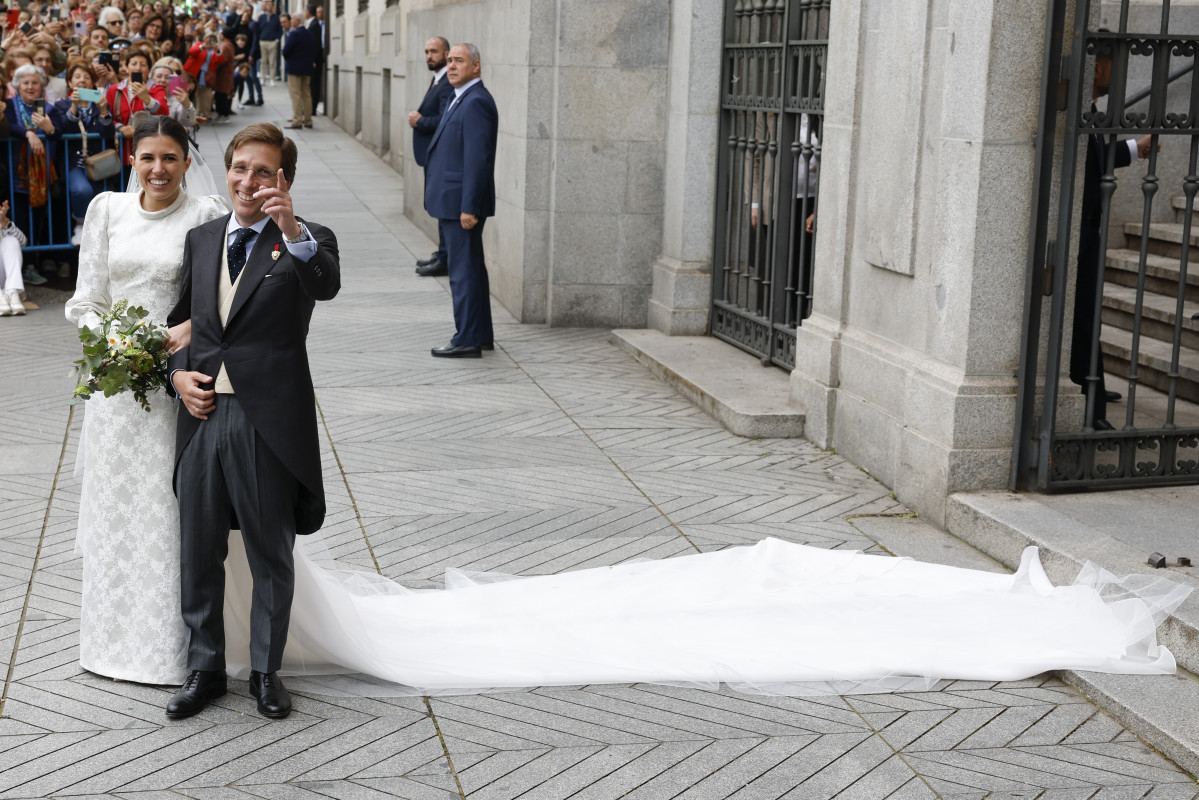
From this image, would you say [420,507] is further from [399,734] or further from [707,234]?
[707,234]

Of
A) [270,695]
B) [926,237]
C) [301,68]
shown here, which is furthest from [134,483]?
[301,68]

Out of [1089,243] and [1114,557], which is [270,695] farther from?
[1089,243]

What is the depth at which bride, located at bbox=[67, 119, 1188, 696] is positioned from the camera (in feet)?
15.6

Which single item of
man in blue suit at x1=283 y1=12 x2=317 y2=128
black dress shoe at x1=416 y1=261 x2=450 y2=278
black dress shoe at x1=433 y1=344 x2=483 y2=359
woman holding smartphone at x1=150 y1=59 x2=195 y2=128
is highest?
man in blue suit at x1=283 y1=12 x2=317 y2=128

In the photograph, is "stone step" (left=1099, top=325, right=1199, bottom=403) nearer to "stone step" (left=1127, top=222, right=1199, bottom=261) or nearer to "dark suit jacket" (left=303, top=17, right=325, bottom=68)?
"stone step" (left=1127, top=222, right=1199, bottom=261)

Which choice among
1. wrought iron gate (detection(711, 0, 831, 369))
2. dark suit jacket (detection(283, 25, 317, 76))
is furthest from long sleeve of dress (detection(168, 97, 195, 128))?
dark suit jacket (detection(283, 25, 317, 76))

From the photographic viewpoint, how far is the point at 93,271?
4.81 m

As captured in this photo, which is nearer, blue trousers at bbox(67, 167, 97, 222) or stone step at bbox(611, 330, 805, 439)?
stone step at bbox(611, 330, 805, 439)

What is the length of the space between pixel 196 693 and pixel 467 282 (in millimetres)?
5916

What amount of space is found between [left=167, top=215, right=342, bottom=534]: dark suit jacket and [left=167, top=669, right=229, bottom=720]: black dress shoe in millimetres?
687

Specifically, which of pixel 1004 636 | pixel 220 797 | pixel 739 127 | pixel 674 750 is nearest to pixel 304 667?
pixel 220 797

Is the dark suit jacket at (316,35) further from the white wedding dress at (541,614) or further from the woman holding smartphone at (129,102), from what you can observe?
the white wedding dress at (541,614)

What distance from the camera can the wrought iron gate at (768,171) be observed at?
9273mm

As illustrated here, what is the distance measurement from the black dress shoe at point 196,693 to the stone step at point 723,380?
4.26 meters
